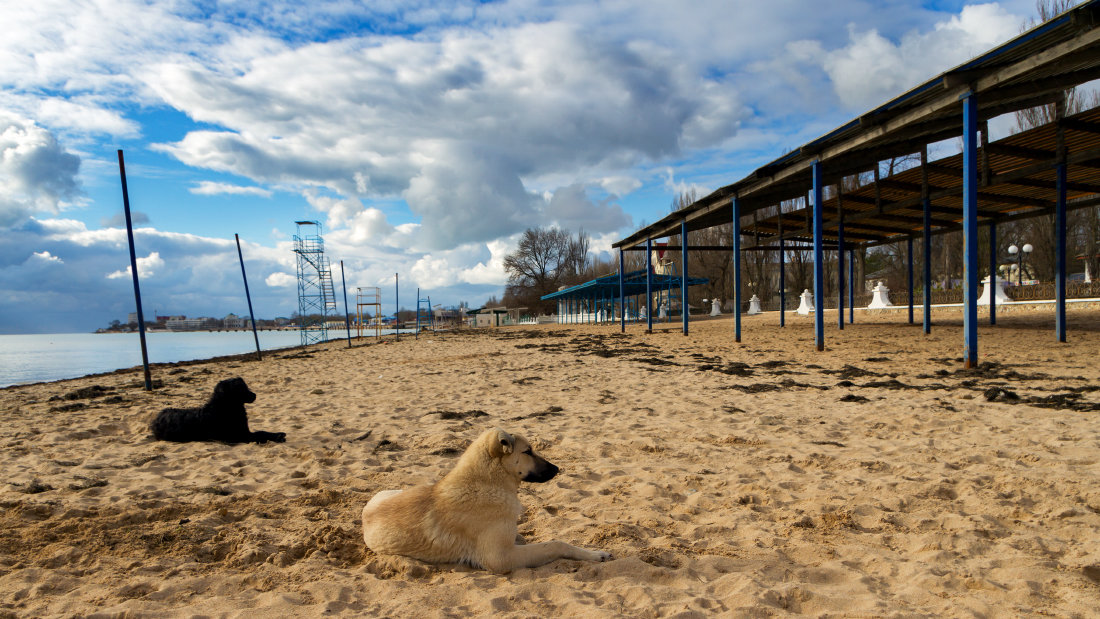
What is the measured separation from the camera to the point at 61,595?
2779 millimetres

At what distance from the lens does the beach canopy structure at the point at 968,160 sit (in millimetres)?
8643

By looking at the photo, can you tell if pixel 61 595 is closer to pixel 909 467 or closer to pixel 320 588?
pixel 320 588

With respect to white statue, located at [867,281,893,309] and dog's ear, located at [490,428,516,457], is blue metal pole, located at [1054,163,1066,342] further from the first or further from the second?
white statue, located at [867,281,893,309]

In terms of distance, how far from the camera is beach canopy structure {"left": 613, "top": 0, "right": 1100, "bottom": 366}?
28.4 feet

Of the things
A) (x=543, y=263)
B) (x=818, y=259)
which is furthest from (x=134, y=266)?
(x=543, y=263)

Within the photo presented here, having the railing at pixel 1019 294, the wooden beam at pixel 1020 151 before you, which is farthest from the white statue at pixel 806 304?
the wooden beam at pixel 1020 151

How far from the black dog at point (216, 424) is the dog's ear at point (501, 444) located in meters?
4.62

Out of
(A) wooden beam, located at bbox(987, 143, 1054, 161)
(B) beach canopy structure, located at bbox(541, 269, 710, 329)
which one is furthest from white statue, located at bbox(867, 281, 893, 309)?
(A) wooden beam, located at bbox(987, 143, 1054, 161)

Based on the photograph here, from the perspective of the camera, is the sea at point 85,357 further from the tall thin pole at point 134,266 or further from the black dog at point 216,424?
the black dog at point 216,424

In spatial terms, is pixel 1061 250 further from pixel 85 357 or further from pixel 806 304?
pixel 85 357

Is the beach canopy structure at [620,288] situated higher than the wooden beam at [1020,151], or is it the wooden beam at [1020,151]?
the wooden beam at [1020,151]

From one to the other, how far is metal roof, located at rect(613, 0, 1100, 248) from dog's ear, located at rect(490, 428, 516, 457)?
386 inches

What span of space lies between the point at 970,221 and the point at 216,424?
511 inches

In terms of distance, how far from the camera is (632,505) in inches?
164
